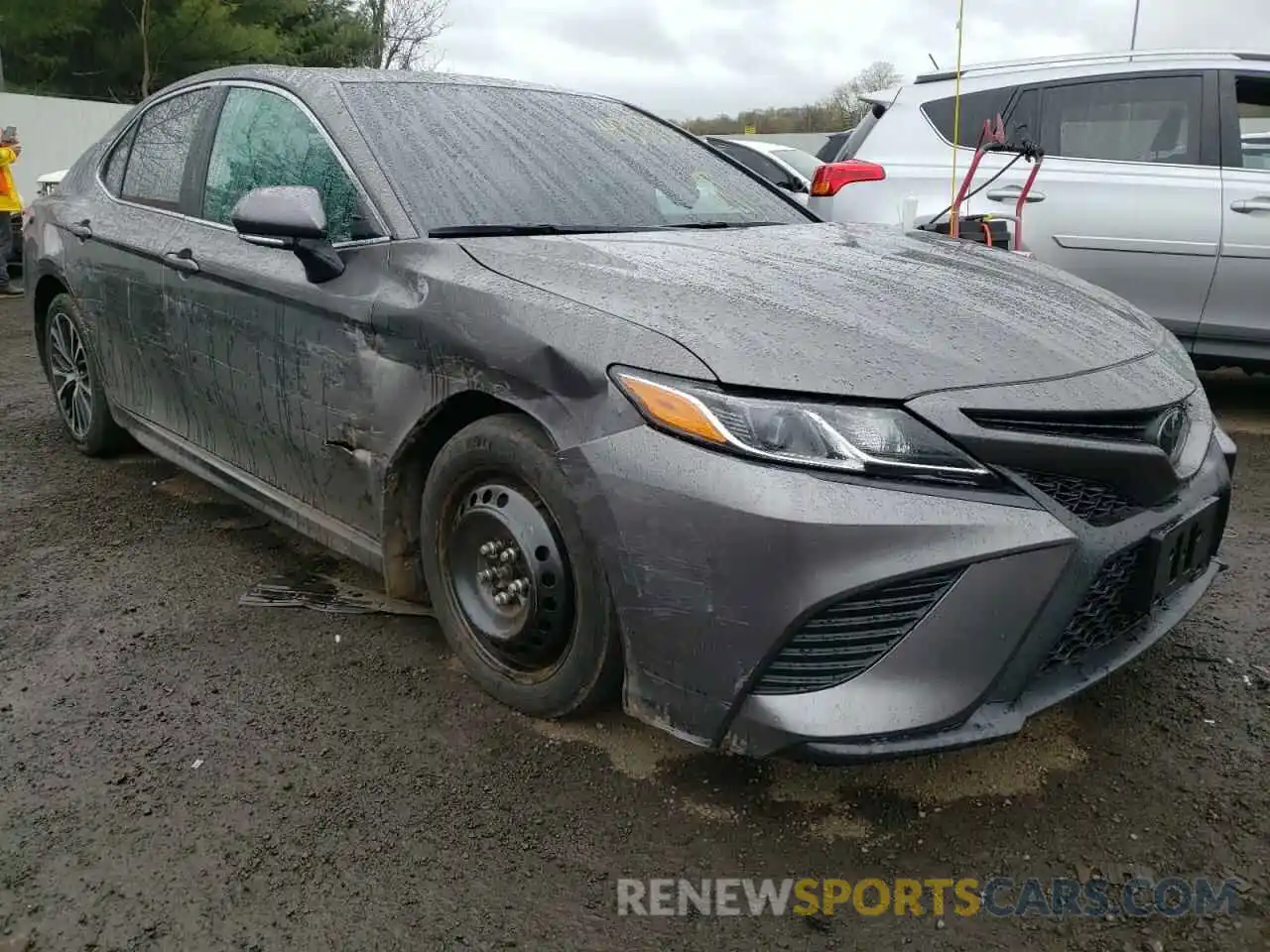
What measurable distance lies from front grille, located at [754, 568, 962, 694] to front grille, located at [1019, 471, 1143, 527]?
0.85 ft

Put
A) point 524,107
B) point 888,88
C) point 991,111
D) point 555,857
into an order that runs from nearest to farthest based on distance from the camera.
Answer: point 555,857 < point 524,107 < point 991,111 < point 888,88

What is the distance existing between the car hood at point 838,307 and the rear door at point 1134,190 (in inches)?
109

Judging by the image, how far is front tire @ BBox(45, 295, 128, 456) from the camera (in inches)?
167

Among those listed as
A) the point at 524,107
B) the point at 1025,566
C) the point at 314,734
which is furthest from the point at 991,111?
the point at 314,734

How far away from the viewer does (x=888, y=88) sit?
6.36 m

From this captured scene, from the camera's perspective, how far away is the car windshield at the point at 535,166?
2771mm

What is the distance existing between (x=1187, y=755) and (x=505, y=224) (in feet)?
6.73

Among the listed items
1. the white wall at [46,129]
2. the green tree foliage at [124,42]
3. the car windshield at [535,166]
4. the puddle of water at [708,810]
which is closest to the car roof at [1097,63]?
the car windshield at [535,166]

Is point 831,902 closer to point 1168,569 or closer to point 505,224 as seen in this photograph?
point 1168,569

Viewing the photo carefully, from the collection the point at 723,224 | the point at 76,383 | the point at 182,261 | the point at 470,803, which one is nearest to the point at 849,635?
the point at 470,803

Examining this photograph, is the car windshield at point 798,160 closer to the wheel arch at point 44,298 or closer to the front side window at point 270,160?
the wheel arch at point 44,298

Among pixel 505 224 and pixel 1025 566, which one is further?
pixel 505 224

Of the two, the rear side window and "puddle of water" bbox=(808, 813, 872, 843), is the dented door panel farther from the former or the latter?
"puddle of water" bbox=(808, 813, 872, 843)

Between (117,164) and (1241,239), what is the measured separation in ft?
16.5
